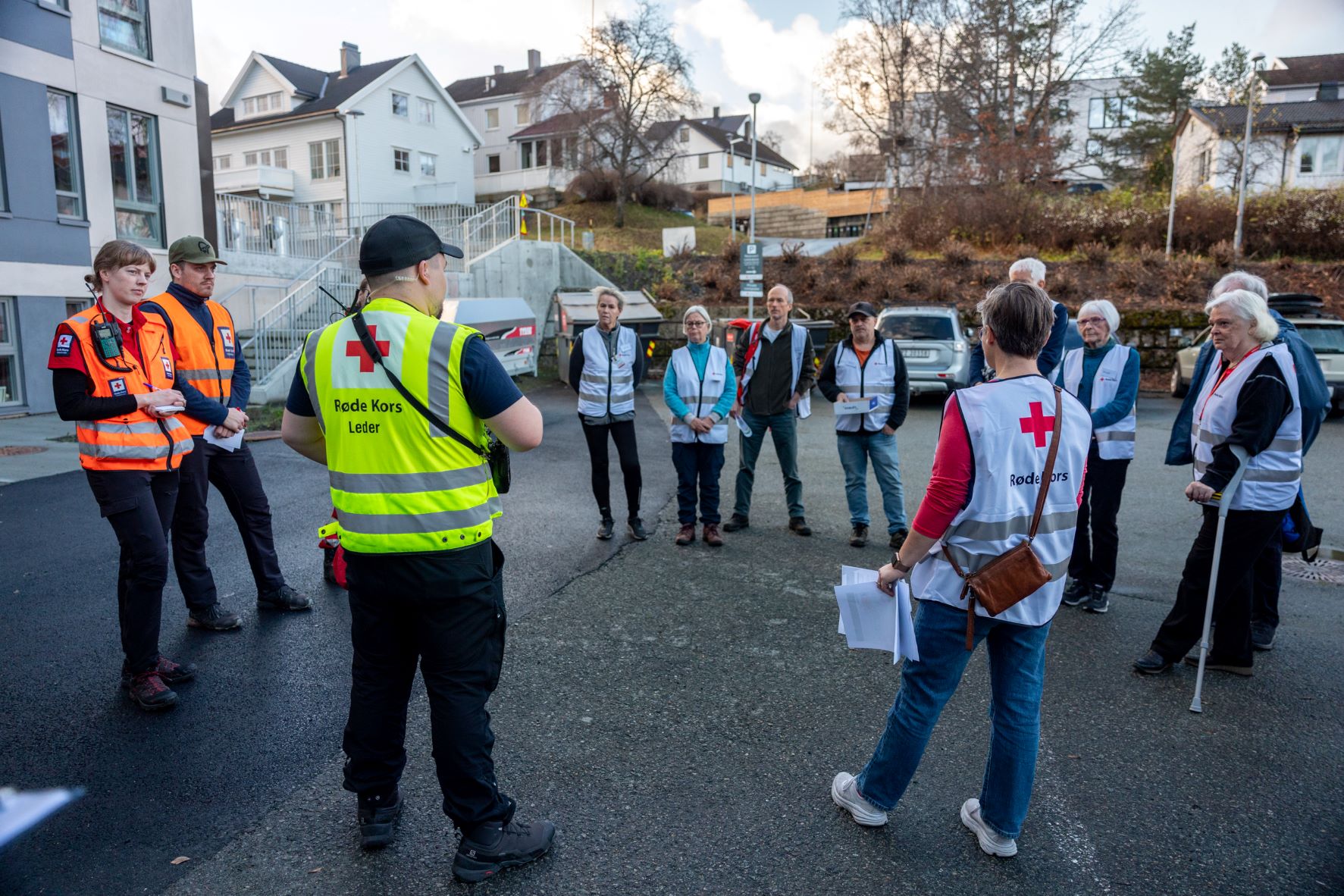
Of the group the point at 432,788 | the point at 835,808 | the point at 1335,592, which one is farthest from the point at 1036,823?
the point at 1335,592

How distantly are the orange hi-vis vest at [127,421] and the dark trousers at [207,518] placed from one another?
0.38 meters

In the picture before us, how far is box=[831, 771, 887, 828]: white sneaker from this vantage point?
3.07 meters

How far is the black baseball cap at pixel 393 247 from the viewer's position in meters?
2.66

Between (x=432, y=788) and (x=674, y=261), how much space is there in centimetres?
2288

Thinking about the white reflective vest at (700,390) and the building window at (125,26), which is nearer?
the white reflective vest at (700,390)

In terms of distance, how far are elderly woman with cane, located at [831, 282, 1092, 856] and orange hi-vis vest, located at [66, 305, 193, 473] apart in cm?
322

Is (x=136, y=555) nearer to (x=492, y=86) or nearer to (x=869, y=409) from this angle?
(x=869, y=409)

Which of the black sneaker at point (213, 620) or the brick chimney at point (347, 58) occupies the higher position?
the brick chimney at point (347, 58)

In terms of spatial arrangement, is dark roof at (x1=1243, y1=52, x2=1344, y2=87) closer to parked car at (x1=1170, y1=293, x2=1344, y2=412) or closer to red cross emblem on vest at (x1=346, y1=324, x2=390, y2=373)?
parked car at (x1=1170, y1=293, x2=1344, y2=412)

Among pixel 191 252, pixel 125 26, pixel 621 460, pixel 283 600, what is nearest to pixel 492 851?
pixel 283 600

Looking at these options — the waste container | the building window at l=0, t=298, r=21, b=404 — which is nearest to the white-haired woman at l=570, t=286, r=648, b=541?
the waste container

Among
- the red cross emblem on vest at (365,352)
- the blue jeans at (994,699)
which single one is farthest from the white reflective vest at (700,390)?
the red cross emblem on vest at (365,352)

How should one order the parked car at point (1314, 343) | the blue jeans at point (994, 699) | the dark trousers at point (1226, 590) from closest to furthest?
the blue jeans at point (994, 699), the dark trousers at point (1226, 590), the parked car at point (1314, 343)

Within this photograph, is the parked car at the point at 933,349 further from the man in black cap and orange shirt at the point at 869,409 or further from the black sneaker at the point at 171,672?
the black sneaker at the point at 171,672
